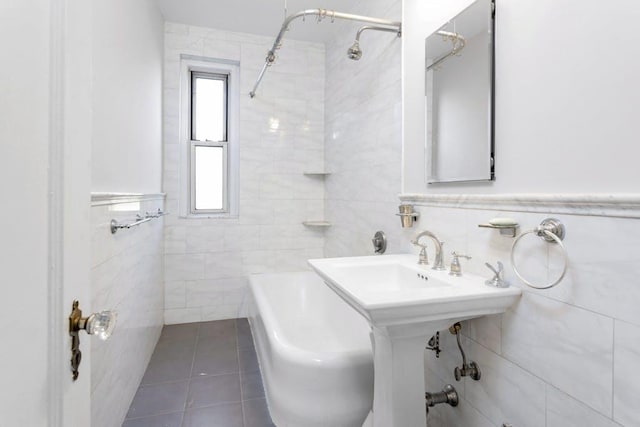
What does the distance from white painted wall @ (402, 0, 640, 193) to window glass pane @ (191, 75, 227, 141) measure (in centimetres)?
259

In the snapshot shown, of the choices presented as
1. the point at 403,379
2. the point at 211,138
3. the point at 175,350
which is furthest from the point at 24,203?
the point at 211,138

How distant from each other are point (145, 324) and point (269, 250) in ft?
4.37

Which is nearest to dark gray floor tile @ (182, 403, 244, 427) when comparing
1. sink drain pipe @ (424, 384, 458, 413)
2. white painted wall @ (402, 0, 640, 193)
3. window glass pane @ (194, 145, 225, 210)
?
sink drain pipe @ (424, 384, 458, 413)

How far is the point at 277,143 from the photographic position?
132 inches

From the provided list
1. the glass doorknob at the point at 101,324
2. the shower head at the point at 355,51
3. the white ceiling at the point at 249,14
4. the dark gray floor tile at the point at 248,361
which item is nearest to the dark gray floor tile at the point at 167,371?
the dark gray floor tile at the point at 248,361

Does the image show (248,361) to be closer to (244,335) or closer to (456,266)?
(244,335)

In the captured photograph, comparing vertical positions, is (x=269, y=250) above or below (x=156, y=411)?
above

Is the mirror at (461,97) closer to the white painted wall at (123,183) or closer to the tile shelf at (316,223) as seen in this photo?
the white painted wall at (123,183)

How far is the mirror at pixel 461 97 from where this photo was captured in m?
1.27

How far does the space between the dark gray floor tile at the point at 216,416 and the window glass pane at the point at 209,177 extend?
194 centimetres

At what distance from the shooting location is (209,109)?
3.37 meters

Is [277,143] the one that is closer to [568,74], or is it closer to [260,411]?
[260,411]

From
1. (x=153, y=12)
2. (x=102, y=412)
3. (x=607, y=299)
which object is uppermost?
(x=153, y=12)

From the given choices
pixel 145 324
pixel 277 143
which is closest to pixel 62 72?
pixel 145 324
